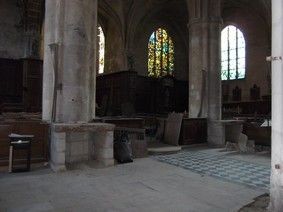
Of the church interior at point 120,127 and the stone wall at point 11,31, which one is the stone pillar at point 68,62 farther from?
the stone wall at point 11,31

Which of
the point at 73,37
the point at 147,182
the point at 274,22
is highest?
the point at 73,37

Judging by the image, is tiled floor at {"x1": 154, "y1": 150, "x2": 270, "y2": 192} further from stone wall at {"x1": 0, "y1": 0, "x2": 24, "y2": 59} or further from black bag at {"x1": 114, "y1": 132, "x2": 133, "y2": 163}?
stone wall at {"x1": 0, "y1": 0, "x2": 24, "y2": 59}

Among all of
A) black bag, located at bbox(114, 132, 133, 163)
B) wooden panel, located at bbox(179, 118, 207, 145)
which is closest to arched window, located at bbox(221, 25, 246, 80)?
wooden panel, located at bbox(179, 118, 207, 145)

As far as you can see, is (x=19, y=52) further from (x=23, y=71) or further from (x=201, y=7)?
(x=201, y=7)

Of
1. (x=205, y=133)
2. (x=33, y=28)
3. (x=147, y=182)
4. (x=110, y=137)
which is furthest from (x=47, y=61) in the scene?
(x=33, y=28)

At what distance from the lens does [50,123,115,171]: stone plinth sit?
654 cm

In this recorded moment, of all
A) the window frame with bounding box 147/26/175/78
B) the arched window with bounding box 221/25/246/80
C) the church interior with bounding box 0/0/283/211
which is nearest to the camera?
the church interior with bounding box 0/0/283/211

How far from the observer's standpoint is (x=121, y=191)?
16.5 ft

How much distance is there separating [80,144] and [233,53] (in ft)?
55.1

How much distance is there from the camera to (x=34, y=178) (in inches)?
230

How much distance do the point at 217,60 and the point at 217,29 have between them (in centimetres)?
124

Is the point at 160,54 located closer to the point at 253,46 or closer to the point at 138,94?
the point at 138,94

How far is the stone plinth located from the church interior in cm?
2

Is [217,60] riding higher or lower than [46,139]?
higher
